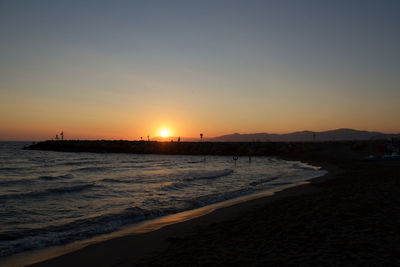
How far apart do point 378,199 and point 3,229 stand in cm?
1291

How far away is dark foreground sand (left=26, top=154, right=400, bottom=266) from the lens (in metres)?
5.10

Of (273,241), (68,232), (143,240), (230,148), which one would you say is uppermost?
(230,148)

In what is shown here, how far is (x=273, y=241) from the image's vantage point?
6109mm

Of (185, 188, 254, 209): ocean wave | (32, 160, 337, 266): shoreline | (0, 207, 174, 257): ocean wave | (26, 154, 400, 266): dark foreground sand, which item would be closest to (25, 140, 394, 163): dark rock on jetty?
(185, 188, 254, 209): ocean wave

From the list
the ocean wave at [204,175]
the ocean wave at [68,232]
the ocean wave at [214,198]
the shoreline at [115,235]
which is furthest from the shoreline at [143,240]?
the ocean wave at [204,175]

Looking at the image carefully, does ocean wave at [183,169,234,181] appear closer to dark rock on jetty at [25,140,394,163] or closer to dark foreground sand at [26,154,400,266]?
dark foreground sand at [26,154,400,266]

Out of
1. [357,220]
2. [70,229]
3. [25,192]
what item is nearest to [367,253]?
[357,220]

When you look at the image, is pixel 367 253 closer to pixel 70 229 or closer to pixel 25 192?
pixel 70 229

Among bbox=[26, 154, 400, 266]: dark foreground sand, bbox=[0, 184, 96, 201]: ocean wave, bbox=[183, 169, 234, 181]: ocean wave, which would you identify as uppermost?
bbox=[26, 154, 400, 266]: dark foreground sand

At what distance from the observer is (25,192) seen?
1486 cm

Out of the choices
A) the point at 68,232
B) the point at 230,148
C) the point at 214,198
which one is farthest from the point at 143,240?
the point at 230,148

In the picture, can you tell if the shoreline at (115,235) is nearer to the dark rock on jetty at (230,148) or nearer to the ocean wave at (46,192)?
the ocean wave at (46,192)

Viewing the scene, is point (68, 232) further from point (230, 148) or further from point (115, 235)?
point (230, 148)

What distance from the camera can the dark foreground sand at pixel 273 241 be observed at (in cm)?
510
